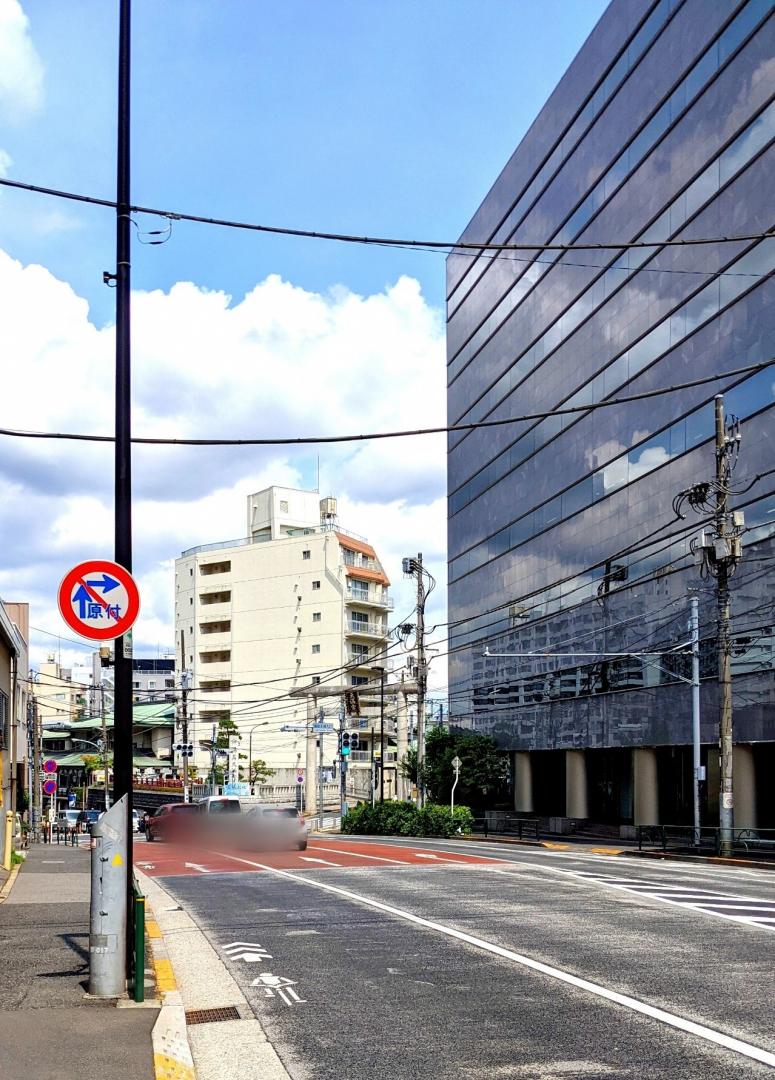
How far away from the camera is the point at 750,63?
133 ft

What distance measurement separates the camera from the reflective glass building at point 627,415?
132 feet

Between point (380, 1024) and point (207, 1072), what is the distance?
1816 mm

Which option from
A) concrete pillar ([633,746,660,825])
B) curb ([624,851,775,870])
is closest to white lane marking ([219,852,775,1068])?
curb ([624,851,775,870])

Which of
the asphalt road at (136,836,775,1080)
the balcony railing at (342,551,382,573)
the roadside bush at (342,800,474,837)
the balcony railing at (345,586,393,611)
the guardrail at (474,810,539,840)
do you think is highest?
the balcony railing at (342,551,382,573)

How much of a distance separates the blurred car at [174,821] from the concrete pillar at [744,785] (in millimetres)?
19521

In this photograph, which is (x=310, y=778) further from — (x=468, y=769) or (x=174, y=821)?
(x=174, y=821)

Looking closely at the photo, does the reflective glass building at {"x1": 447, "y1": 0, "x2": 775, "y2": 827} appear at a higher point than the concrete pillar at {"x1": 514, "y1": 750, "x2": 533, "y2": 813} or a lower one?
higher

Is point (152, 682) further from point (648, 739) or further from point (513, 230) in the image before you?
point (648, 739)

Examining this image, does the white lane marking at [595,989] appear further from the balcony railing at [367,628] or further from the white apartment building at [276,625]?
the balcony railing at [367,628]

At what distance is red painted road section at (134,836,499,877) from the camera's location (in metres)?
27.9

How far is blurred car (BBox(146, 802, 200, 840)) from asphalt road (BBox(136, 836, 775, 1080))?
20.9 m

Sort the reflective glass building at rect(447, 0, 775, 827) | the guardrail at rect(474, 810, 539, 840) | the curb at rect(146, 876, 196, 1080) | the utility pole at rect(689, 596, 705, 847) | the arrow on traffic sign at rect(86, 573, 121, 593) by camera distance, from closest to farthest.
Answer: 1. the curb at rect(146, 876, 196, 1080)
2. the arrow on traffic sign at rect(86, 573, 121, 593)
3. the utility pole at rect(689, 596, 705, 847)
4. the reflective glass building at rect(447, 0, 775, 827)
5. the guardrail at rect(474, 810, 539, 840)

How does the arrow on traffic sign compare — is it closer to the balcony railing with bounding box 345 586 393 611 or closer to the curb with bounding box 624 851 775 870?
the curb with bounding box 624 851 775 870

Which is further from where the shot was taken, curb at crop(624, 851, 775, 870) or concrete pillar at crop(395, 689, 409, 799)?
concrete pillar at crop(395, 689, 409, 799)
